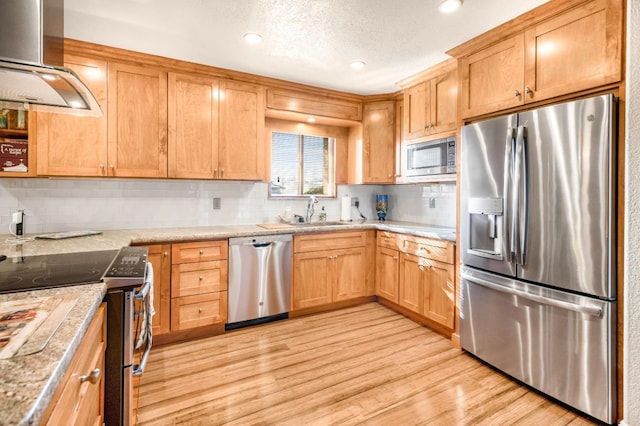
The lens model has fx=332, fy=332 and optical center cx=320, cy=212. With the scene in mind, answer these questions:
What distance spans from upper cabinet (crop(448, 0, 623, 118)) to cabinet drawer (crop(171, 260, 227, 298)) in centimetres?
246

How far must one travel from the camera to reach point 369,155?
3994 mm

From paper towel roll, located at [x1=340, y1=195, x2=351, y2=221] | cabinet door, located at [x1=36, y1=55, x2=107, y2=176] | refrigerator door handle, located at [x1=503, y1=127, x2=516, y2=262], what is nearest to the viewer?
refrigerator door handle, located at [x1=503, y1=127, x2=516, y2=262]

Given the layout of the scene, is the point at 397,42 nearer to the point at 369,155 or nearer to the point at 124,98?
the point at 369,155

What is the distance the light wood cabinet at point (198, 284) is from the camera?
2.80m

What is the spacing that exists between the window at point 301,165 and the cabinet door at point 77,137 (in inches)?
67.0

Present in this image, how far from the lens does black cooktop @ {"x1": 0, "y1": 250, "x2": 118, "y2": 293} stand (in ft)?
4.31

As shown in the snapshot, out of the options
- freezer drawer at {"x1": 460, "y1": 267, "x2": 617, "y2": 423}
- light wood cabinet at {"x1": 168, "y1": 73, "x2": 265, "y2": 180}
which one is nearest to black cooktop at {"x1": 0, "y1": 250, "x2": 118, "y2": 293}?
light wood cabinet at {"x1": 168, "y1": 73, "x2": 265, "y2": 180}

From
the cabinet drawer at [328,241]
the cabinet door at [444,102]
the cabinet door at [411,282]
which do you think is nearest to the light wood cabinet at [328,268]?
the cabinet drawer at [328,241]

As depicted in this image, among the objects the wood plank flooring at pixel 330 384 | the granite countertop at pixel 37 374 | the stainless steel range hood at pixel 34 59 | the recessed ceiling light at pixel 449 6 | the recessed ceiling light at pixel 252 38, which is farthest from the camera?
the recessed ceiling light at pixel 252 38

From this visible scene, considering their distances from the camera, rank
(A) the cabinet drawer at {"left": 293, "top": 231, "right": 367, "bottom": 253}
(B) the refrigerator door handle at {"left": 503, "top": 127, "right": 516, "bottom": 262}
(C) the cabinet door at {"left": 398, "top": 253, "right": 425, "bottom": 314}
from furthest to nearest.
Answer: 1. (A) the cabinet drawer at {"left": 293, "top": 231, "right": 367, "bottom": 253}
2. (C) the cabinet door at {"left": 398, "top": 253, "right": 425, "bottom": 314}
3. (B) the refrigerator door handle at {"left": 503, "top": 127, "right": 516, "bottom": 262}

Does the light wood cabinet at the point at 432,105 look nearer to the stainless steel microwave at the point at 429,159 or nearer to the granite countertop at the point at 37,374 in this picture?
the stainless steel microwave at the point at 429,159

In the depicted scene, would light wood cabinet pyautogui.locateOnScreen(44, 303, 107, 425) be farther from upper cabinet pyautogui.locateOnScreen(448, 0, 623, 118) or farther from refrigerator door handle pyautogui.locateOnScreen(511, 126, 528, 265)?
upper cabinet pyautogui.locateOnScreen(448, 0, 623, 118)

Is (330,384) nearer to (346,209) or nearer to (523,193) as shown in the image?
(523,193)

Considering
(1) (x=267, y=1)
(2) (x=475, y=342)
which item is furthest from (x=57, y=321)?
(2) (x=475, y=342)
